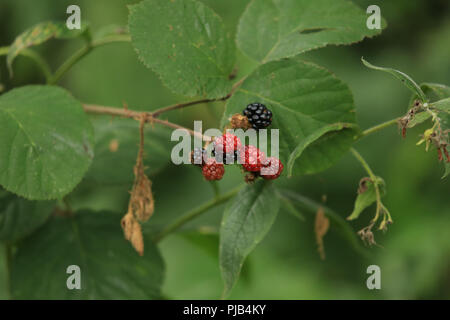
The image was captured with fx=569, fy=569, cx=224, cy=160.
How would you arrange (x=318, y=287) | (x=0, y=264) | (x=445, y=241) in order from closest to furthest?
(x=0, y=264)
(x=445, y=241)
(x=318, y=287)

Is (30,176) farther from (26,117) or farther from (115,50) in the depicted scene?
(115,50)

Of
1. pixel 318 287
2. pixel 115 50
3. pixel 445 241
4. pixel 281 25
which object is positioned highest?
pixel 115 50

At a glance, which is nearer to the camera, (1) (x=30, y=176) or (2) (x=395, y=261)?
(1) (x=30, y=176)

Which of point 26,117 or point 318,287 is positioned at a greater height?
point 26,117

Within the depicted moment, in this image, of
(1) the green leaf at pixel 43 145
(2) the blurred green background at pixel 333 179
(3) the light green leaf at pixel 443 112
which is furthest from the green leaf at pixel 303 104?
(2) the blurred green background at pixel 333 179

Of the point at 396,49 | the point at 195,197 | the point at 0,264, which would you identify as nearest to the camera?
the point at 0,264

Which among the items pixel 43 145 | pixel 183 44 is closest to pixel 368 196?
pixel 183 44

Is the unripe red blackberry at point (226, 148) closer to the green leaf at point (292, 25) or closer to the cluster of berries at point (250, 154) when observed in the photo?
the cluster of berries at point (250, 154)

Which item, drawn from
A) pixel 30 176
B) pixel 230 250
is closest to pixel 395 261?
pixel 230 250
